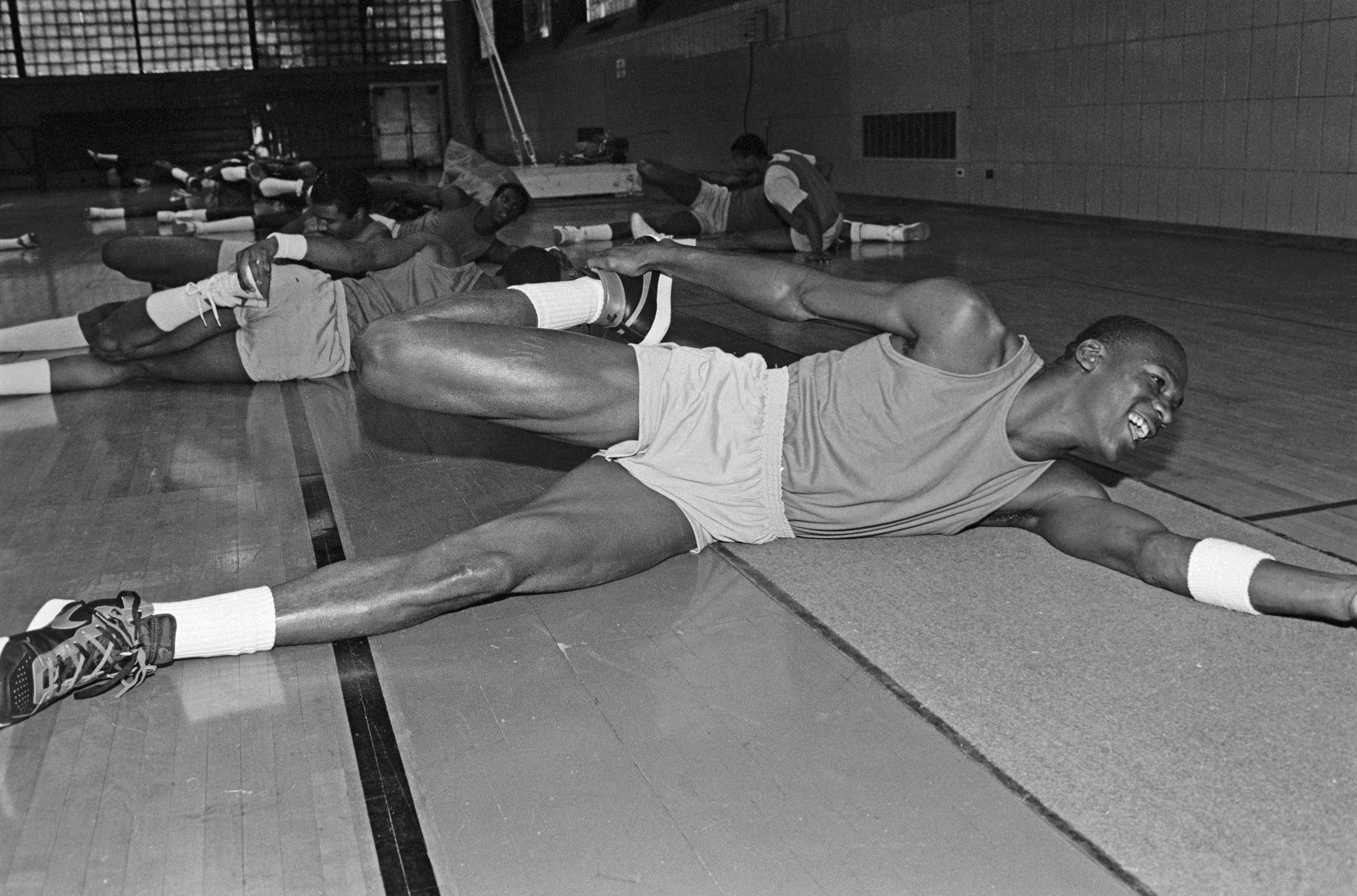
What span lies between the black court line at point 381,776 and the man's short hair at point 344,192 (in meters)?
2.84

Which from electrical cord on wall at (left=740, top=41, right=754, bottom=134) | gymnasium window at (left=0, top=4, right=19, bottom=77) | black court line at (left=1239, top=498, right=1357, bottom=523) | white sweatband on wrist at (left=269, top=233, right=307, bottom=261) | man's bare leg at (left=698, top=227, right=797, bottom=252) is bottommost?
black court line at (left=1239, top=498, right=1357, bottom=523)

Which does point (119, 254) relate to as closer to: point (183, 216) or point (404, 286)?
point (404, 286)

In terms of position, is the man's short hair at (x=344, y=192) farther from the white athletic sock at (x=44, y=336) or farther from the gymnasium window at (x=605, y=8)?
the gymnasium window at (x=605, y=8)

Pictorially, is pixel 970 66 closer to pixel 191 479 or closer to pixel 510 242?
pixel 510 242

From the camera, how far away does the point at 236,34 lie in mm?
20578

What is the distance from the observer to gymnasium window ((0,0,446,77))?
1995cm

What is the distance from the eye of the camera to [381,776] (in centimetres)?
188

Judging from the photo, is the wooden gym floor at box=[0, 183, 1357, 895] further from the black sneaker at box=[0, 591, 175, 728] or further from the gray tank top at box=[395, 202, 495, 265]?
the gray tank top at box=[395, 202, 495, 265]

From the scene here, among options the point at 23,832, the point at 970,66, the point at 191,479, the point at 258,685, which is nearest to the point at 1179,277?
the point at 970,66

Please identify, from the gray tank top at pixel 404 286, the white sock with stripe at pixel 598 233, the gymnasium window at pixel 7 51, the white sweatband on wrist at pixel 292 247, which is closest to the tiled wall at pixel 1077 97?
the white sock with stripe at pixel 598 233

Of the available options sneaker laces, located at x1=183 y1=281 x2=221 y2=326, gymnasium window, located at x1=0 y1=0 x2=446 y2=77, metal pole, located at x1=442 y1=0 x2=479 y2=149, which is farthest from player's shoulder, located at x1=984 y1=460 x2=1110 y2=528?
gymnasium window, located at x1=0 y1=0 x2=446 y2=77

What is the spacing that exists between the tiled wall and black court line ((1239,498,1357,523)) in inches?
191

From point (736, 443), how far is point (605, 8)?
17.2 m

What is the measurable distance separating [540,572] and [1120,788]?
110 centimetres
